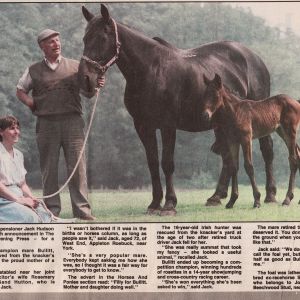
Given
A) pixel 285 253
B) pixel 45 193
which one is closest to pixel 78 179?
pixel 45 193

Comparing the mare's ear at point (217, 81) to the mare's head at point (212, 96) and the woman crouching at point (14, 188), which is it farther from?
the woman crouching at point (14, 188)

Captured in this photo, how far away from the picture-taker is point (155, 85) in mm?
4238

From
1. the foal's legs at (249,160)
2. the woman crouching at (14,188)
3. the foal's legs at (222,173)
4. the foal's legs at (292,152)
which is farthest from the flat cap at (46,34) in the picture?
the foal's legs at (292,152)

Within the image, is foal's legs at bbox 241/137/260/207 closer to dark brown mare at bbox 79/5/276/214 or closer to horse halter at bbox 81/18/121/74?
dark brown mare at bbox 79/5/276/214

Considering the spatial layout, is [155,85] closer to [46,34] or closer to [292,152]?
[46,34]

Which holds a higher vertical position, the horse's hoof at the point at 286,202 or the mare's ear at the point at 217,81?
the mare's ear at the point at 217,81

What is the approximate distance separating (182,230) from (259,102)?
782 millimetres

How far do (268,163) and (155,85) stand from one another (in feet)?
2.36

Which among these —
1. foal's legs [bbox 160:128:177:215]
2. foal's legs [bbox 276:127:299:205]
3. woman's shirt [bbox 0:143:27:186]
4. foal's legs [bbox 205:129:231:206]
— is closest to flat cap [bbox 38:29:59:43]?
woman's shirt [bbox 0:143:27:186]

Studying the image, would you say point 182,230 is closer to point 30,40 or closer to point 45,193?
point 45,193

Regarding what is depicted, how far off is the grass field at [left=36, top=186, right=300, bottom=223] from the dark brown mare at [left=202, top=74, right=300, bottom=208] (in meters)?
0.04

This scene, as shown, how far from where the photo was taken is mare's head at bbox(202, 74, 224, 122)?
169 inches

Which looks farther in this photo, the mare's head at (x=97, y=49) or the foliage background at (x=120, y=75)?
the foliage background at (x=120, y=75)

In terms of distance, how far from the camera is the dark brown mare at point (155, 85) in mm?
4211
